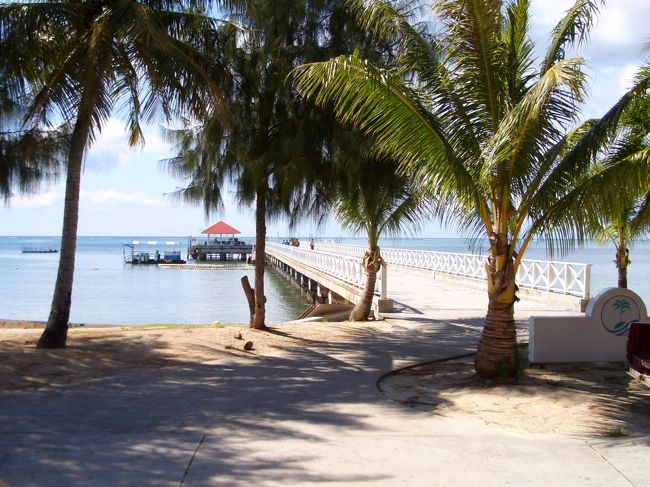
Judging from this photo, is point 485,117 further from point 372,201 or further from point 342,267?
point 342,267

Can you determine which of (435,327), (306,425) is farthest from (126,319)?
(306,425)

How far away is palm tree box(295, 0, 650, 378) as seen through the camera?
23.7 feet

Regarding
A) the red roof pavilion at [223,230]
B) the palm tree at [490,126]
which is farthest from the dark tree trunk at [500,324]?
the red roof pavilion at [223,230]

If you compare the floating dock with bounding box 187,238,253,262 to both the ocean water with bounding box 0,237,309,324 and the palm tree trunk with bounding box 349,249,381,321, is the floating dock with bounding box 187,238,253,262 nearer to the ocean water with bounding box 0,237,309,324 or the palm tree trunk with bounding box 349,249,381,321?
the ocean water with bounding box 0,237,309,324

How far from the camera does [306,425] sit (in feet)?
19.2

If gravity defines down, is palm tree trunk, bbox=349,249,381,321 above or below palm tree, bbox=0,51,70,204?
below

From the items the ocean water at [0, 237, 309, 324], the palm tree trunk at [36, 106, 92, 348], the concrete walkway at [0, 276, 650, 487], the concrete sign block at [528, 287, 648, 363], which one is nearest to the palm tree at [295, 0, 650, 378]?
the concrete sign block at [528, 287, 648, 363]

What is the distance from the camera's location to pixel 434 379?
8.09 m

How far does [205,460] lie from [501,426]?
112 inches

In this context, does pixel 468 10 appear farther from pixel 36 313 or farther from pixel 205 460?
pixel 36 313

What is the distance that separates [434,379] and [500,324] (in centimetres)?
116

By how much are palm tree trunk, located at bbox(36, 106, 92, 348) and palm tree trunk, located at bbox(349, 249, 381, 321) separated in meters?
6.92

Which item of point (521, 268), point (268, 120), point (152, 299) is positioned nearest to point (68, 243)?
point (268, 120)

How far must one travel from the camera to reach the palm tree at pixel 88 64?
8914mm
